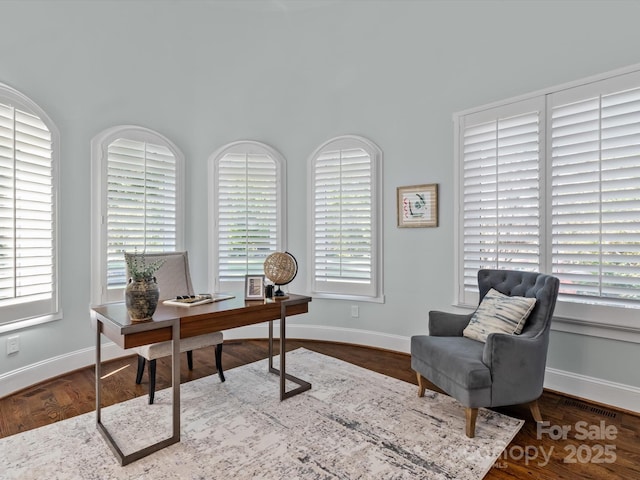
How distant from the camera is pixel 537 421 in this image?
2.35 metres

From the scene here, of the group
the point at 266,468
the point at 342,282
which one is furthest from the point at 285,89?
the point at 266,468

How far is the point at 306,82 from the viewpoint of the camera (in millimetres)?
4199

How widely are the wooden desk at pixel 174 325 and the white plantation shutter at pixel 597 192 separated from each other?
7.20 ft

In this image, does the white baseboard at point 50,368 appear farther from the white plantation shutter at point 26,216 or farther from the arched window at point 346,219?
the arched window at point 346,219

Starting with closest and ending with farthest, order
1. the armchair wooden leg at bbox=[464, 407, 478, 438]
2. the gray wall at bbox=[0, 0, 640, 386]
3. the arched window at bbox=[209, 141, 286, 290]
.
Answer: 1. the armchair wooden leg at bbox=[464, 407, 478, 438]
2. the gray wall at bbox=[0, 0, 640, 386]
3. the arched window at bbox=[209, 141, 286, 290]

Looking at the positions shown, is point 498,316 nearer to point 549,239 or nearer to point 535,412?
point 535,412

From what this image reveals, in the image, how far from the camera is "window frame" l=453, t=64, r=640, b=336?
2520mm

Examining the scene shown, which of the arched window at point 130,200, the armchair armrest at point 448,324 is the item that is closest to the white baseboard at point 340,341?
the arched window at point 130,200

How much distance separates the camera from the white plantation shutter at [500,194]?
295cm

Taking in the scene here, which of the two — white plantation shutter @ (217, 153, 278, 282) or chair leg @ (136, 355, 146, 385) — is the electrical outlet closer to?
chair leg @ (136, 355, 146, 385)

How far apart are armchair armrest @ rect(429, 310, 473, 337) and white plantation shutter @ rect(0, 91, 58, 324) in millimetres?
3334

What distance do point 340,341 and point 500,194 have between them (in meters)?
2.31

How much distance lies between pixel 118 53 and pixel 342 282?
3376mm

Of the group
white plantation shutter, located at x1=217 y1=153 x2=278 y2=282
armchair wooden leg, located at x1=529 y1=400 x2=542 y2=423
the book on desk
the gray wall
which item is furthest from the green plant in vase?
armchair wooden leg, located at x1=529 y1=400 x2=542 y2=423
